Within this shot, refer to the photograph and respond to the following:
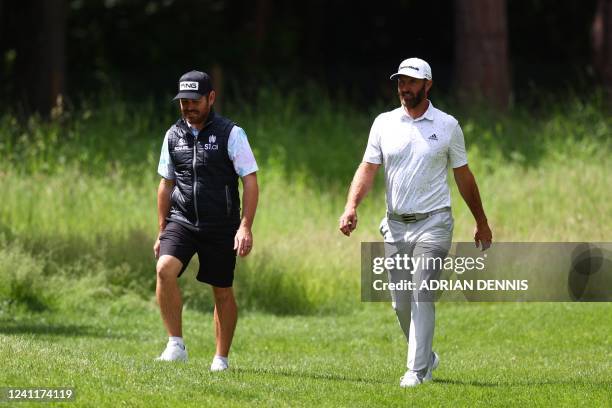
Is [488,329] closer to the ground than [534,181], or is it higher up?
closer to the ground

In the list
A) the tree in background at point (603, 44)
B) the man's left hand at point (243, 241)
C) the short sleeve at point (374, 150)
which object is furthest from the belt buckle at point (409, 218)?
the tree in background at point (603, 44)

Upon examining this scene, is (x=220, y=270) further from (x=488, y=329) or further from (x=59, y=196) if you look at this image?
(x=59, y=196)

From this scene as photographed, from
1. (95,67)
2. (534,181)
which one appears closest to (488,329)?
(534,181)

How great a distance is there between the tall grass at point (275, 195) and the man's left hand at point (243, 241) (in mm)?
5796

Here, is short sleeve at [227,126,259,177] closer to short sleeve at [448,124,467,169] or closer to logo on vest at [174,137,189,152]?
logo on vest at [174,137,189,152]

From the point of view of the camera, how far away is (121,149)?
21.6 meters

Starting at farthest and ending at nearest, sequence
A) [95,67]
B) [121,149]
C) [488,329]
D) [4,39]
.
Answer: [95,67]
[4,39]
[121,149]
[488,329]

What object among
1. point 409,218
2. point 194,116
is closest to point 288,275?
point 194,116

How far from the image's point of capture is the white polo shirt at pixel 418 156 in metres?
9.48

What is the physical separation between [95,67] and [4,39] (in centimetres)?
275

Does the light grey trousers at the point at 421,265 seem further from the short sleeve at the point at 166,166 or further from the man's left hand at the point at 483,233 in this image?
the short sleeve at the point at 166,166

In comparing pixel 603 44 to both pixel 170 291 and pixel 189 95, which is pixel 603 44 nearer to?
pixel 189 95

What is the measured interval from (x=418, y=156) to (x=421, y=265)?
71 centimetres

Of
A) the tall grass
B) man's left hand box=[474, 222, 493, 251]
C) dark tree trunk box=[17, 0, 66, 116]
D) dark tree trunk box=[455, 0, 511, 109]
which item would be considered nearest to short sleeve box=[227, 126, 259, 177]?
man's left hand box=[474, 222, 493, 251]
